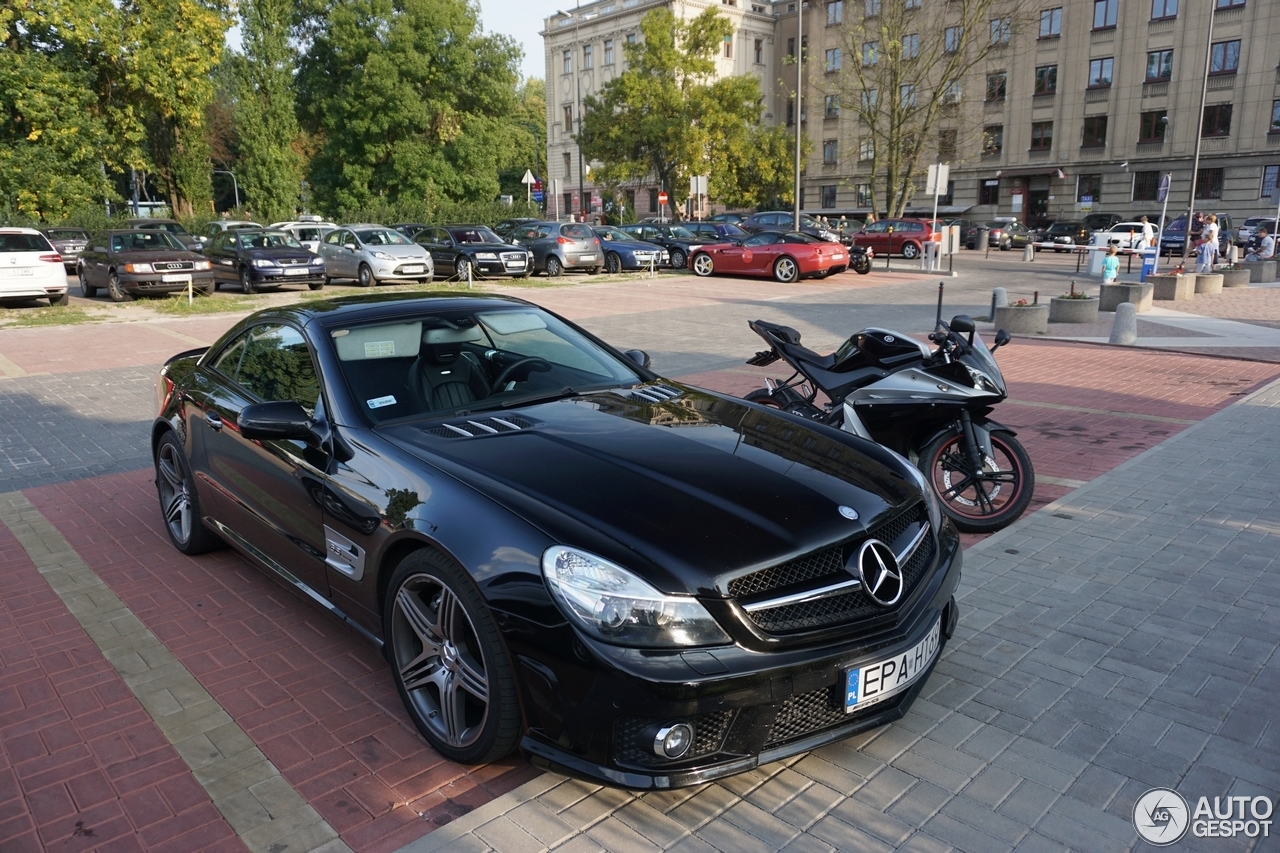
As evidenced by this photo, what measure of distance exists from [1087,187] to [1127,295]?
3832 centimetres

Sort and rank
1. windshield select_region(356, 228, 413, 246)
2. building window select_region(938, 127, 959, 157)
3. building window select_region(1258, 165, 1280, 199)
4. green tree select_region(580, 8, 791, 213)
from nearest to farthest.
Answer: windshield select_region(356, 228, 413, 246) < building window select_region(1258, 165, 1280, 199) < green tree select_region(580, 8, 791, 213) < building window select_region(938, 127, 959, 157)

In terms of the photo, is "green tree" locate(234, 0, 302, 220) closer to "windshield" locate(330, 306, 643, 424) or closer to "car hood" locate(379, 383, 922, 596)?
"windshield" locate(330, 306, 643, 424)

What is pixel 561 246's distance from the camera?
91.7 ft

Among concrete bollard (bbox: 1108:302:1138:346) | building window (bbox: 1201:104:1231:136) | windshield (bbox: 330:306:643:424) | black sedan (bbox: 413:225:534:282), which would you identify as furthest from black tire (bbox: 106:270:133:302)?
building window (bbox: 1201:104:1231:136)

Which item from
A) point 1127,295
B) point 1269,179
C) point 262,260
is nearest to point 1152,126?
point 1269,179

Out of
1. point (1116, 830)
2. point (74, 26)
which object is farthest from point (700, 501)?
point (74, 26)

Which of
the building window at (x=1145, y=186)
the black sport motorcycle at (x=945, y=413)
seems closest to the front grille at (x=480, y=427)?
the black sport motorcycle at (x=945, y=413)

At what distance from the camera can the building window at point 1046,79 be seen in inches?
2016

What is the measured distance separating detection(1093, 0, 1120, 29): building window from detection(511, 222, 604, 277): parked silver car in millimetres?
36105

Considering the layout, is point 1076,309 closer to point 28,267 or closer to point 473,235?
point 473,235

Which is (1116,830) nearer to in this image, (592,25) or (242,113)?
(242,113)

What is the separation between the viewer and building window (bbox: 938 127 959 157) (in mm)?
54656

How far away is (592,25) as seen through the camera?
73.4m

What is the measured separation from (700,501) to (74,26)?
122 feet
